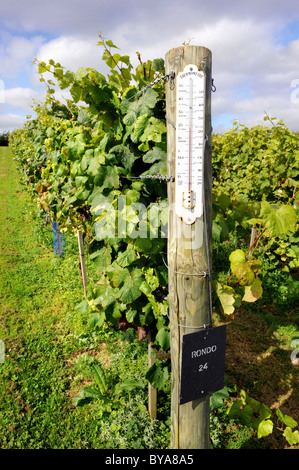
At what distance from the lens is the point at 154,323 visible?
2.53 meters

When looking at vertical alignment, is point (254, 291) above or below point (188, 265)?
below

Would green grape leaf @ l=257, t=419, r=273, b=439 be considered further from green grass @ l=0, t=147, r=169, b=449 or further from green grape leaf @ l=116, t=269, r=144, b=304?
green grape leaf @ l=116, t=269, r=144, b=304

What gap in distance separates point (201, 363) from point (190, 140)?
3.53 ft

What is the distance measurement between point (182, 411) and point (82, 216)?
100.0 inches

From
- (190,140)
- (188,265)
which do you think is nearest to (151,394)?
(188,265)

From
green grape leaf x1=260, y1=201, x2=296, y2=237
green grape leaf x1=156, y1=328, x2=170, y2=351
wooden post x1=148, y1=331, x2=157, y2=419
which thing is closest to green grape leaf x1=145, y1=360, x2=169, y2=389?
wooden post x1=148, y1=331, x2=157, y2=419

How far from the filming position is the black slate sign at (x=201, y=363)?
154 centimetres

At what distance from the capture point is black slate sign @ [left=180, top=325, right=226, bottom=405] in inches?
60.6

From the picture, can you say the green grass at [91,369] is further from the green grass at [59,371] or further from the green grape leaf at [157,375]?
the green grape leaf at [157,375]

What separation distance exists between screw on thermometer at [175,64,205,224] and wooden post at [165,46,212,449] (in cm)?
5

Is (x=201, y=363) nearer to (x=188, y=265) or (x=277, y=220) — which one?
(x=188, y=265)

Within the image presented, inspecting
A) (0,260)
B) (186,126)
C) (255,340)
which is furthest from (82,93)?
(0,260)

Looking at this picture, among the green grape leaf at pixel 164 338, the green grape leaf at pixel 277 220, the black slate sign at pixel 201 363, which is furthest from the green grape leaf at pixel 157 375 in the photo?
the green grape leaf at pixel 277 220

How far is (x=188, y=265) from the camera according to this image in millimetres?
1605
